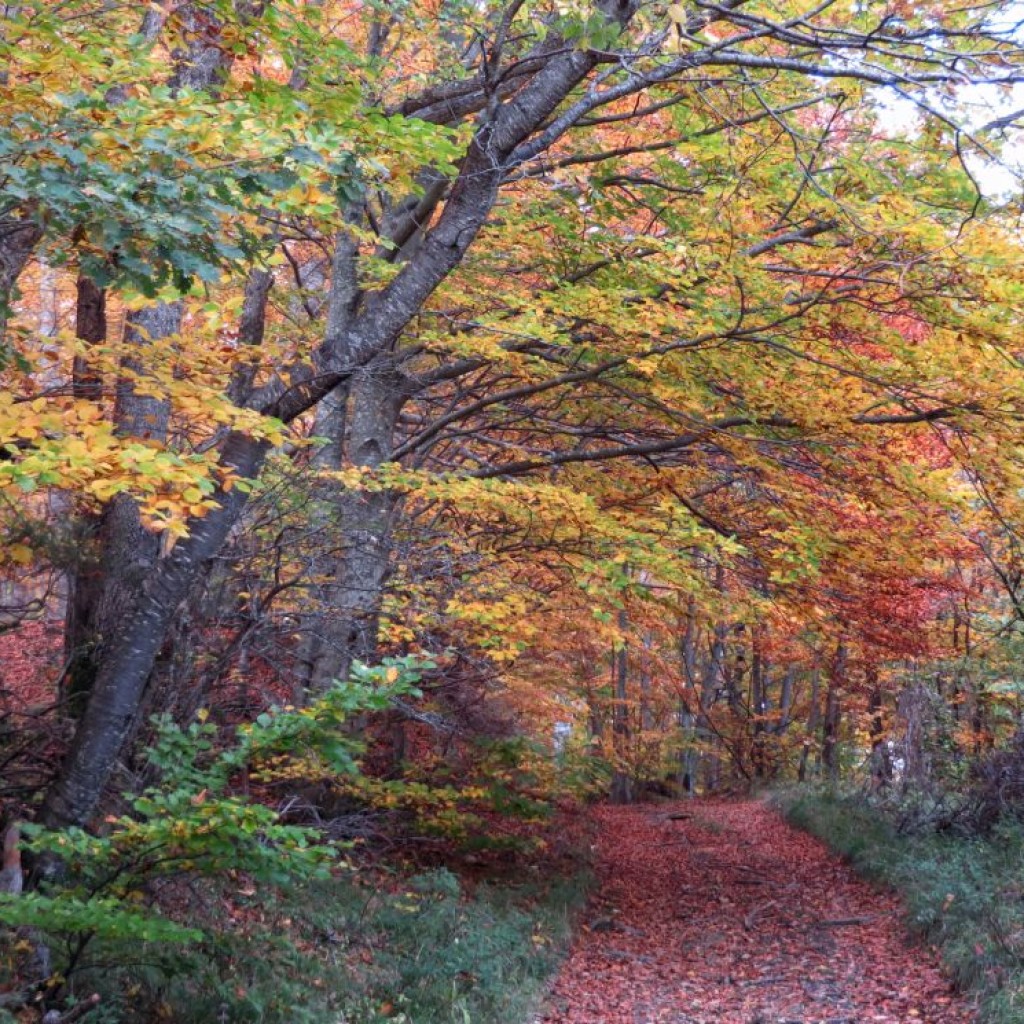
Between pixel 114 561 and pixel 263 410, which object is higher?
pixel 263 410

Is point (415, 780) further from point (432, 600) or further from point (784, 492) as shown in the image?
point (784, 492)

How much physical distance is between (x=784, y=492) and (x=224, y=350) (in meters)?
6.06

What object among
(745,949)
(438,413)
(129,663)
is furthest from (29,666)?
(745,949)

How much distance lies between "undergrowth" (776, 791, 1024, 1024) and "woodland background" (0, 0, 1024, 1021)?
0.37 metres

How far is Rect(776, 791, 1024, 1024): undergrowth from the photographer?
293 inches

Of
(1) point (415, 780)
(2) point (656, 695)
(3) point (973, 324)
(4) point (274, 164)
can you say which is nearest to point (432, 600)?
(1) point (415, 780)

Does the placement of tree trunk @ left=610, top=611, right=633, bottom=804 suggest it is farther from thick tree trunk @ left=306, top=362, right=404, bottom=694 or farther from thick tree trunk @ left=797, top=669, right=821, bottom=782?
thick tree trunk @ left=306, top=362, right=404, bottom=694

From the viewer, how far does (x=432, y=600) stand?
31.2 ft

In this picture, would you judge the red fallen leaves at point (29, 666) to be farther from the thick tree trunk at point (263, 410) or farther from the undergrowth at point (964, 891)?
the undergrowth at point (964, 891)

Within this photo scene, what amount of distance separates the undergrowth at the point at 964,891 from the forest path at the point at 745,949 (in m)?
0.25

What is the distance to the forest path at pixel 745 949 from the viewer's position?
A: 8.27 m

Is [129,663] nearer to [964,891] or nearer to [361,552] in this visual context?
[361,552]

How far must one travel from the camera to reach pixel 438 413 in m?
13.7

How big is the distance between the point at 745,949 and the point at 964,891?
7.85 feet
